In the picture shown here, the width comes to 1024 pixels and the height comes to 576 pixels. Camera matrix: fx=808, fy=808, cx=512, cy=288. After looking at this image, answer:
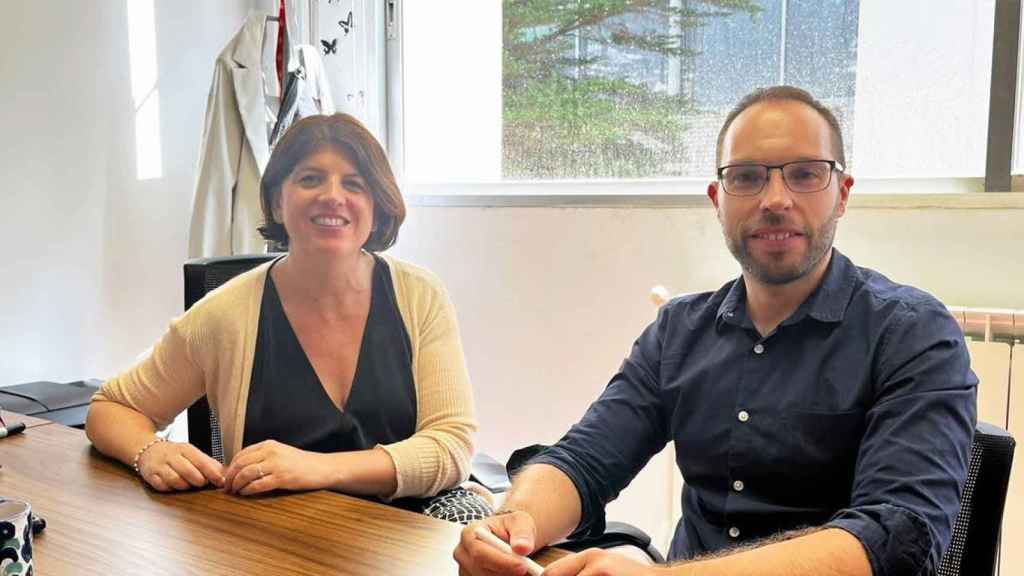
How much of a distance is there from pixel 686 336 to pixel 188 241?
207cm

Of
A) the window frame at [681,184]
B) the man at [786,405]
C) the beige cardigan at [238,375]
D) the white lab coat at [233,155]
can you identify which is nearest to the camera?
the man at [786,405]

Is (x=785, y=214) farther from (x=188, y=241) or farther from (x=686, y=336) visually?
(x=188, y=241)

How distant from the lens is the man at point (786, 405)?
101 cm

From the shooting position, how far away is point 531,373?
8.82ft

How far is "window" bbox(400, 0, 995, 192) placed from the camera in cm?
204

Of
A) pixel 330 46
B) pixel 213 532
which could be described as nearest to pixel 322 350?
pixel 213 532

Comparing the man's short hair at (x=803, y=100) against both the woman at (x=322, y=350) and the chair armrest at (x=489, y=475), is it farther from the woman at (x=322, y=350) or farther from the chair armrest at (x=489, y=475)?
the chair armrest at (x=489, y=475)

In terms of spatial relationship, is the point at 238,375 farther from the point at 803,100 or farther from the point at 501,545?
the point at 803,100

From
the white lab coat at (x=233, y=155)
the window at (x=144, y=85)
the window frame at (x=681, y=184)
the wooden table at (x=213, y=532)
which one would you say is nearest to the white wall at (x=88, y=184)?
the window at (x=144, y=85)

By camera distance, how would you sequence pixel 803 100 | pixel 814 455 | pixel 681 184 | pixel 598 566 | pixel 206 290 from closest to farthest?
pixel 598 566, pixel 814 455, pixel 803 100, pixel 206 290, pixel 681 184

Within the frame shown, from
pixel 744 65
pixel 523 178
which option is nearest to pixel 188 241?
pixel 523 178

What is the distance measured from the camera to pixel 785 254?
50.0 inches

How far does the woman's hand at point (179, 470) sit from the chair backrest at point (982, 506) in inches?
40.3

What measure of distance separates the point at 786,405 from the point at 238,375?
94 centimetres
